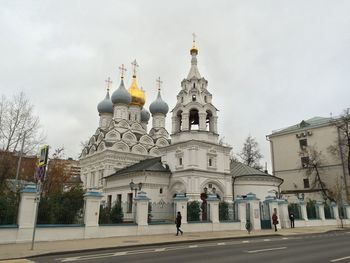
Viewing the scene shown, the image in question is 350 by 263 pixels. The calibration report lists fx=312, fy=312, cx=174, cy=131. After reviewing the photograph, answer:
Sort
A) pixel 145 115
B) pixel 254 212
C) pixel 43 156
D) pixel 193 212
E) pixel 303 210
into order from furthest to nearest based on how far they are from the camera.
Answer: pixel 145 115
pixel 303 210
pixel 254 212
pixel 193 212
pixel 43 156

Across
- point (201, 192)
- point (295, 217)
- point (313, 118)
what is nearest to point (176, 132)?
point (201, 192)

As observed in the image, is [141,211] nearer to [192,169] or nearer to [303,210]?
[192,169]

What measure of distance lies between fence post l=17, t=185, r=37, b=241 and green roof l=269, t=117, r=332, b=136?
41.7 metres

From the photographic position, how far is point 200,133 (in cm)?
3159

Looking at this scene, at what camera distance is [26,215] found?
580 inches

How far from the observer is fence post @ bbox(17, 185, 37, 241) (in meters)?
14.4

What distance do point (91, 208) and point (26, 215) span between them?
3.23 metres

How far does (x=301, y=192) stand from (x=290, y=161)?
554 centimetres

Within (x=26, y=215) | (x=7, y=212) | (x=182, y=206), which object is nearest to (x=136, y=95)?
(x=182, y=206)

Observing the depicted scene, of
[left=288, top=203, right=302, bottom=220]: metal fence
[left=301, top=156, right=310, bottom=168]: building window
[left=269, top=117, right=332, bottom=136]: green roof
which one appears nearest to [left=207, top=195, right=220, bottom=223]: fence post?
[left=288, top=203, right=302, bottom=220]: metal fence

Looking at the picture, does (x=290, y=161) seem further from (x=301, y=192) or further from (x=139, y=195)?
(x=139, y=195)

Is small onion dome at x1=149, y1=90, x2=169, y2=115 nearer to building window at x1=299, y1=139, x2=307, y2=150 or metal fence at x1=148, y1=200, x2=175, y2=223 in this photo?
building window at x1=299, y1=139, x2=307, y2=150

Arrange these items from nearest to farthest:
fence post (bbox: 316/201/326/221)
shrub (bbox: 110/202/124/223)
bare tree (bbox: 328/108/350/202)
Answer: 1. shrub (bbox: 110/202/124/223)
2. fence post (bbox: 316/201/326/221)
3. bare tree (bbox: 328/108/350/202)

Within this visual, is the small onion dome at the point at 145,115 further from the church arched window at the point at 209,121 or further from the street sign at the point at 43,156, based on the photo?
the street sign at the point at 43,156
